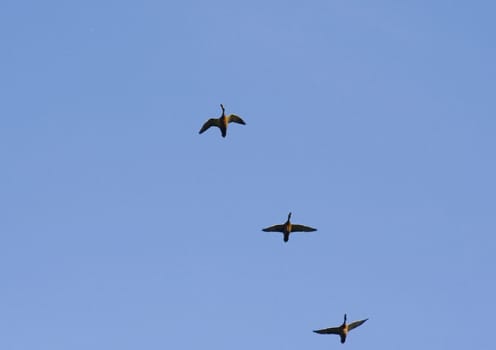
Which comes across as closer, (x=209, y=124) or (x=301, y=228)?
(x=209, y=124)

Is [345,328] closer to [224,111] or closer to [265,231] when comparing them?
[265,231]

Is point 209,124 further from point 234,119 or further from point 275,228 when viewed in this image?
point 275,228

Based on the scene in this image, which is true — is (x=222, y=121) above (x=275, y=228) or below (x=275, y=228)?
above

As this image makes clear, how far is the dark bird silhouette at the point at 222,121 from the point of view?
13988cm

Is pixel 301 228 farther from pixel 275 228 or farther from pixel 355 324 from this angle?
pixel 355 324

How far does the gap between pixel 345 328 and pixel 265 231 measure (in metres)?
13.9

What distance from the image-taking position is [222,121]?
140m

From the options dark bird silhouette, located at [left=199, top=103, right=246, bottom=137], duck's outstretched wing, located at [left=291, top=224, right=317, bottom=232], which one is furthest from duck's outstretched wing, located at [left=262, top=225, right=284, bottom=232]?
dark bird silhouette, located at [left=199, top=103, right=246, bottom=137]

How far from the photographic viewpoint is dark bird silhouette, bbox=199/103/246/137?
13988 cm

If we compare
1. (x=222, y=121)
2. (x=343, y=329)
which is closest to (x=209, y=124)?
(x=222, y=121)

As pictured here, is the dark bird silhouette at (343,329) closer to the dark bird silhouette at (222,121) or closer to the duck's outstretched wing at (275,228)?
the duck's outstretched wing at (275,228)

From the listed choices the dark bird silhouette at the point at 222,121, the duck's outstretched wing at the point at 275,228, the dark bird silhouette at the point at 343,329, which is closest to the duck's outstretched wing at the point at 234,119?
the dark bird silhouette at the point at 222,121

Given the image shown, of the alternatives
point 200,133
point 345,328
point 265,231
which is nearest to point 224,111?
point 200,133

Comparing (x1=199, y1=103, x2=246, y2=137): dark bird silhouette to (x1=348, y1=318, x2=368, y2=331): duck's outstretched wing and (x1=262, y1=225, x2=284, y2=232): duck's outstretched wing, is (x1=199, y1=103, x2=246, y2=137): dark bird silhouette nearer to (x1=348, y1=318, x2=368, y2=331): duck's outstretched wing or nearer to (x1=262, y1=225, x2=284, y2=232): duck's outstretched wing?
(x1=262, y1=225, x2=284, y2=232): duck's outstretched wing
